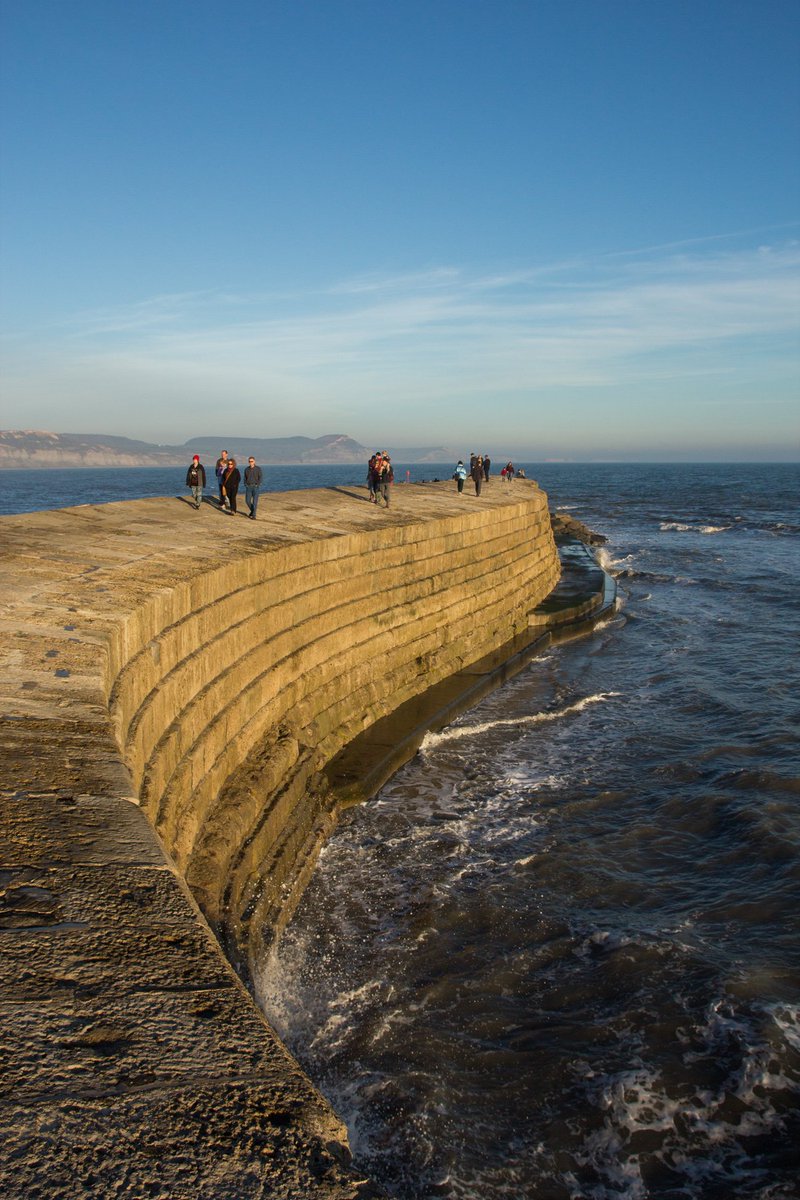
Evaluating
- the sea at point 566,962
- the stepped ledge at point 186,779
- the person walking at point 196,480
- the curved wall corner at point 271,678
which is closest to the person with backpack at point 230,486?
the stepped ledge at point 186,779

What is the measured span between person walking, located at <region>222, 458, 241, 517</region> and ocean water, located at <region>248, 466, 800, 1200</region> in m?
5.12

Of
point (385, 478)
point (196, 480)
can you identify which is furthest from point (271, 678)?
point (385, 478)

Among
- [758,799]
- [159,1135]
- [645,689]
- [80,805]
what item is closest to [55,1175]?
[159,1135]

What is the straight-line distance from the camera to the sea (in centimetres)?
568

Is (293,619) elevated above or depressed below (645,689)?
above

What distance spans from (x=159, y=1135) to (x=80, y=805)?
1847 millimetres

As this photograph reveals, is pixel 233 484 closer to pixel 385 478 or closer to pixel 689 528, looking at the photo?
pixel 385 478

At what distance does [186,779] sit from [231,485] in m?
7.70

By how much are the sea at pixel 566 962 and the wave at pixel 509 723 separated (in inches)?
2.0

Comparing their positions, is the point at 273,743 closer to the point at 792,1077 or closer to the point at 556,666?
the point at 792,1077

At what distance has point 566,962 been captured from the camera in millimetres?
7719

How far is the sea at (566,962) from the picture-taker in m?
5.68

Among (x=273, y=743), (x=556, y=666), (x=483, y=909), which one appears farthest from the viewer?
(x=556, y=666)

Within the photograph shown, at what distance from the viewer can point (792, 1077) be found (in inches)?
247
